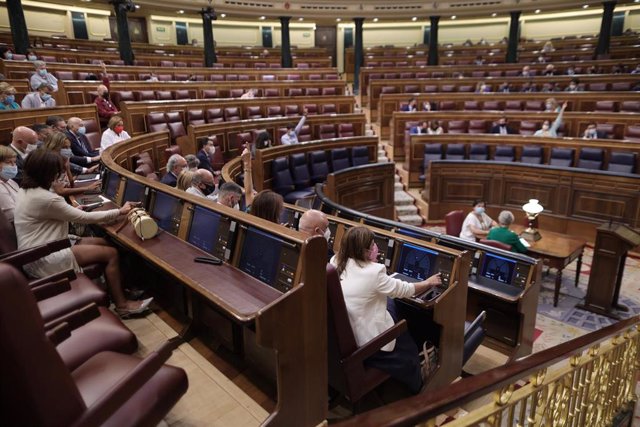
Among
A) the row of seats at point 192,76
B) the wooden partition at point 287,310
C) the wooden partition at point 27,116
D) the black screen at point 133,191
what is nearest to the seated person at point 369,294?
the wooden partition at point 287,310

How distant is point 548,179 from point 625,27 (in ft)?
39.1

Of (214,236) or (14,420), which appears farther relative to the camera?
(214,236)

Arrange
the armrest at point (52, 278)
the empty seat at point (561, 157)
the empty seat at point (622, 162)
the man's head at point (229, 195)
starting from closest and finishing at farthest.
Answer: the armrest at point (52, 278) → the man's head at point (229, 195) → the empty seat at point (622, 162) → the empty seat at point (561, 157)

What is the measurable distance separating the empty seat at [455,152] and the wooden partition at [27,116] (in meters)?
5.18

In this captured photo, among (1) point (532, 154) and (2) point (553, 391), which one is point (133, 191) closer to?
(2) point (553, 391)

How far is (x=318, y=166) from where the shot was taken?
6.12 m

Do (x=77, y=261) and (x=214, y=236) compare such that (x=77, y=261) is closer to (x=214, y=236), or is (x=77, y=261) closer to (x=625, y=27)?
(x=214, y=236)

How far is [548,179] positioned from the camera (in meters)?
5.82

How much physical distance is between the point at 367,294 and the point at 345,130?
588cm

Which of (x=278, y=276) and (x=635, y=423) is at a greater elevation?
(x=278, y=276)

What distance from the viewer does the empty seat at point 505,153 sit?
6633 mm

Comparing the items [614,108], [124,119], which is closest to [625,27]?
[614,108]

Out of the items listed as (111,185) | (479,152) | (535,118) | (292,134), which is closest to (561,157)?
(479,152)

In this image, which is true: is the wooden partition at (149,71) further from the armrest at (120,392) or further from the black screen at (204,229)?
the armrest at (120,392)
